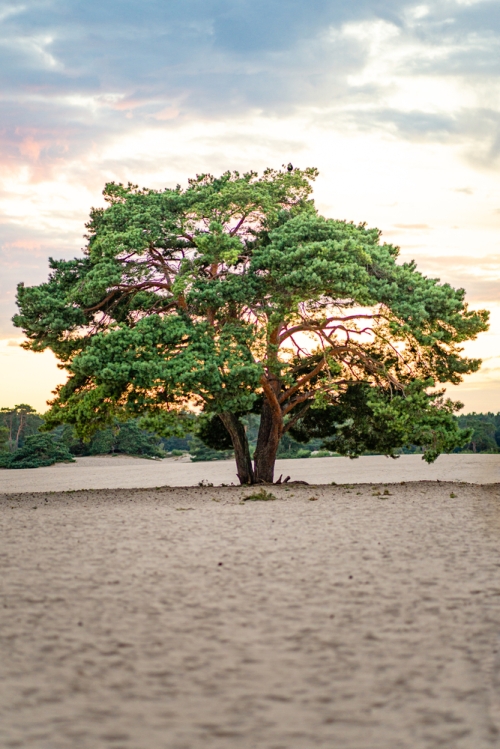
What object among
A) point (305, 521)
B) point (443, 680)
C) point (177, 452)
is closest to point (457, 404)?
point (305, 521)

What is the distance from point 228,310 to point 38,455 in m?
27.3

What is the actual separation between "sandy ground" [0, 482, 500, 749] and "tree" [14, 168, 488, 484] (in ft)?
22.7

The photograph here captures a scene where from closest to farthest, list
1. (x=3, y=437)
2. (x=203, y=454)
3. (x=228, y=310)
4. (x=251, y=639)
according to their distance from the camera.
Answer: (x=251, y=639), (x=228, y=310), (x=3, y=437), (x=203, y=454)

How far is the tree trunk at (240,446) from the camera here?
2042 cm

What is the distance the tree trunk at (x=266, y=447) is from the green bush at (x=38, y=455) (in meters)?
24.0

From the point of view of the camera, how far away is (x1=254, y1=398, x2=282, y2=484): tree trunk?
20781mm

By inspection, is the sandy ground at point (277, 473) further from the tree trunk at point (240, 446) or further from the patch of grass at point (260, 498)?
the patch of grass at point (260, 498)

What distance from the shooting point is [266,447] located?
2086 centimetres

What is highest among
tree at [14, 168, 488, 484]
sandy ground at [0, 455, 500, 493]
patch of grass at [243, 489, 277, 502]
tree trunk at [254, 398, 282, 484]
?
tree at [14, 168, 488, 484]

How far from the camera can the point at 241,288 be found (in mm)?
17141

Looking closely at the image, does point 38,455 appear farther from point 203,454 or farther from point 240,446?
point 240,446

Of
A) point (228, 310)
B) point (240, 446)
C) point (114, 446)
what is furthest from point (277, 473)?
point (114, 446)

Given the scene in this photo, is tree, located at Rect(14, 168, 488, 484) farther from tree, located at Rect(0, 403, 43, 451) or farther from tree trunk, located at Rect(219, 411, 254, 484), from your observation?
tree, located at Rect(0, 403, 43, 451)

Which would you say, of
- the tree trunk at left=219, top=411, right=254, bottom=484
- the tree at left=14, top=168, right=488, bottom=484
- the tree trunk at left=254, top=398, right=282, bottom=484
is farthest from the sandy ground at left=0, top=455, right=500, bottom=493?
the tree at left=14, top=168, right=488, bottom=484
